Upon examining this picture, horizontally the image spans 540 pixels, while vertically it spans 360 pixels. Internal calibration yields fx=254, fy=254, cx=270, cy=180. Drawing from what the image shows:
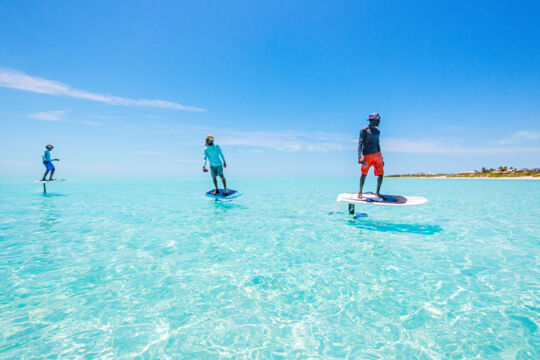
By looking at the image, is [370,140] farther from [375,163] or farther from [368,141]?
[375,163]

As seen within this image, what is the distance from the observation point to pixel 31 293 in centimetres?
425

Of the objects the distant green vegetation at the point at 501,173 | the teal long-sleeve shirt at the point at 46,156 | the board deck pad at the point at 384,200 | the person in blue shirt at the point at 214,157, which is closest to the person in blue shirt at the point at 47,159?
the teal long-sleeve shirt at the point at 46,156

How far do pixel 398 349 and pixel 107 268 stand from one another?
5.56 m

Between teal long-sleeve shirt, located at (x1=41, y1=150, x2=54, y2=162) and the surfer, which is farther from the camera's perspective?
teal long-sleeve shirt, located at (x1=41, y1=150, x2=54, y2=162)

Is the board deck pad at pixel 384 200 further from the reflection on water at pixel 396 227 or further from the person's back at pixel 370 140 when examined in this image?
the person's back at pixel 370 140

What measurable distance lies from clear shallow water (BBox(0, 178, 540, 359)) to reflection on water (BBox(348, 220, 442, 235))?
73cm

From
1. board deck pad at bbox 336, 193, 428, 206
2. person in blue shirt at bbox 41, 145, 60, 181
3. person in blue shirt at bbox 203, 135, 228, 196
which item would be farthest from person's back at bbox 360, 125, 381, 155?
person in blue shirt at bbox 41, 145, 60, 181

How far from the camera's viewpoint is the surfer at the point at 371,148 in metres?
9.43

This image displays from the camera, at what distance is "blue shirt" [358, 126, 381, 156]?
9.45 metres

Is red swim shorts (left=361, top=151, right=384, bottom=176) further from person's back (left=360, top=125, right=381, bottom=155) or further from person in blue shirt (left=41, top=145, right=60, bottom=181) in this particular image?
person in blue shirt (left=41, top=145, right=60, bottom=181)

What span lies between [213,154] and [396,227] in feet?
31.2

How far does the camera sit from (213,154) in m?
13.9

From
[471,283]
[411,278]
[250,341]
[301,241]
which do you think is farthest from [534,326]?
[301,241]

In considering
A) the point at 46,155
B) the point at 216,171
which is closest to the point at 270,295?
the point at 216,171
